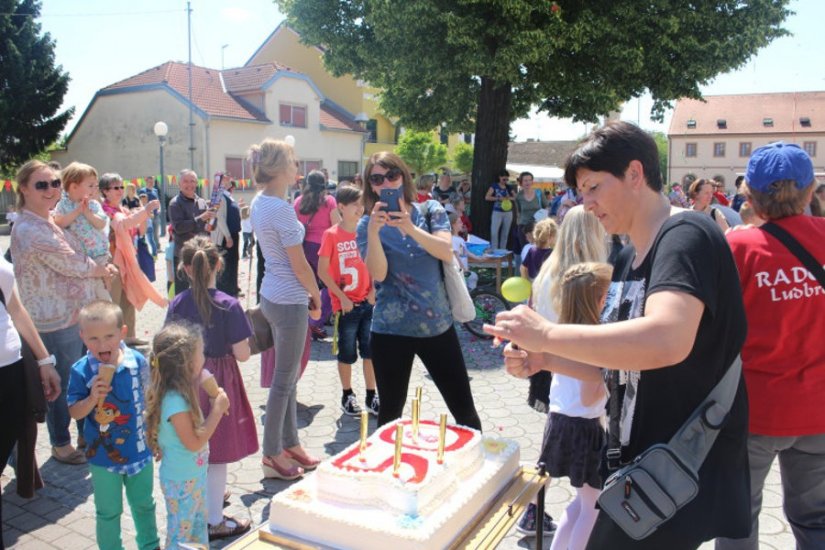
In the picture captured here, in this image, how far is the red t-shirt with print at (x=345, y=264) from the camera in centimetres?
560

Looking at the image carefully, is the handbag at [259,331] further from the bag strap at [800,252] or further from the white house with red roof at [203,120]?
the white house with red roof at [203,120]

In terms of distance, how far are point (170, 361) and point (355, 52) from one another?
12.0 m

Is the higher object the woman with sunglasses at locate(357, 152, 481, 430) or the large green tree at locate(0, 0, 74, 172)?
the large green tree at locate(0, 0, 74, 172)

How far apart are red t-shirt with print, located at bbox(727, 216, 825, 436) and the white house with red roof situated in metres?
29.8

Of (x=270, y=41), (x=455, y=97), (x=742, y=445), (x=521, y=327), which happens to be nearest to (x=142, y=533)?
(x=521, y=327)

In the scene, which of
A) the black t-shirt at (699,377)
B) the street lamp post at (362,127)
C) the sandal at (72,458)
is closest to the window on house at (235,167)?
the street lamp post at (362,127)

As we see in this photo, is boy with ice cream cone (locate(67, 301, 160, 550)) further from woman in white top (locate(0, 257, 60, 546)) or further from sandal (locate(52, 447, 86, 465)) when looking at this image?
sandal (locate(52, 447, 86, 465))

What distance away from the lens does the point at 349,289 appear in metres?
5.69

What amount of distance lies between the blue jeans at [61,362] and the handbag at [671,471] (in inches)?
152

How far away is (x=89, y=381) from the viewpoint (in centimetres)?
317

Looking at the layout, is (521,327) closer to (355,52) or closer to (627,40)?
(627,40)

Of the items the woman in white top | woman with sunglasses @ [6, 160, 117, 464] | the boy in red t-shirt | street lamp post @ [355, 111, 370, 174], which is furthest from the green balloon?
street lamp post @ [355, 111, 370, 174]

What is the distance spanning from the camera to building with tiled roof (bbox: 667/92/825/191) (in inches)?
2483

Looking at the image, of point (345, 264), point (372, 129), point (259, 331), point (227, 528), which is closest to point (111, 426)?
point (227, 528)
